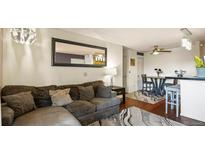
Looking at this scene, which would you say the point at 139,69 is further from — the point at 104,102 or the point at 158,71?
the point at 104,102

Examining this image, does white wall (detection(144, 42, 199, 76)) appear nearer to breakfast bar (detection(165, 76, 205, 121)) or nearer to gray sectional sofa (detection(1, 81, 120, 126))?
breakfast bar (detection(165, 76, 205, 121))

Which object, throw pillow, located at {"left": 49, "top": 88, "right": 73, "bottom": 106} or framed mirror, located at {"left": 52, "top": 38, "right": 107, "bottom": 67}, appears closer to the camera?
throw pillow, located at {"left": 49, "top": 88, "right": 73, "bottom": 106}

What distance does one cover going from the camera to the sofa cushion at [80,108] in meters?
2.17

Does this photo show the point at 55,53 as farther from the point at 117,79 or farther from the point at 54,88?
the point at 117,79

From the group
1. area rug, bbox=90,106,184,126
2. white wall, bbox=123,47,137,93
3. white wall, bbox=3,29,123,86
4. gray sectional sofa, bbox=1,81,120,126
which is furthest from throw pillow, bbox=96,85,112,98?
white wall, bbox=123,47,137,93

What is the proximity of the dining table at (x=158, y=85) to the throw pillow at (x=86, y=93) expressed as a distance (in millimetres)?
2999

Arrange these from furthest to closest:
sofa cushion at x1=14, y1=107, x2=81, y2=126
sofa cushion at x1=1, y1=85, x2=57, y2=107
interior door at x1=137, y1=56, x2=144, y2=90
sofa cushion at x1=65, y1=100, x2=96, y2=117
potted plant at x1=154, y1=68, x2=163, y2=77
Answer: potted plant at x1=154, y1=68, x2=163, y2=77
interior door at x1=137, y1=56, x2=144, y2=90
sofa cushion at x1=65, y1=100, x2=96, y2=117
sofa cushion at x1=1, y1=85, x2=57, y2=107
sofa cushion at x1=14, y1=107, x2=81, y2=126

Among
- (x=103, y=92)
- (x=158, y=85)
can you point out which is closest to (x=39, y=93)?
(x=103, y=92)

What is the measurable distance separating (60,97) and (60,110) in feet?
1.09

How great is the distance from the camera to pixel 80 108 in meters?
2.22

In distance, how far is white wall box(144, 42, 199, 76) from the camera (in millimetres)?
4520

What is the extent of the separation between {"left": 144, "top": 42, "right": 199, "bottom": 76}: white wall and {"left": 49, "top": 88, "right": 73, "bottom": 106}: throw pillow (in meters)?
3.93
